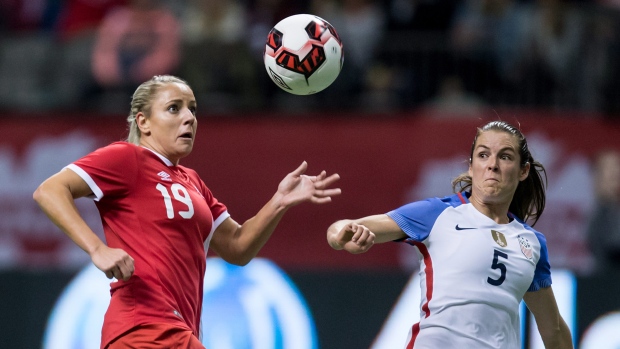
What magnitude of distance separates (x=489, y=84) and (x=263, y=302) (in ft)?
12.5

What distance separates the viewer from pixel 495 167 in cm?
538

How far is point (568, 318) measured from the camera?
27.3 feet

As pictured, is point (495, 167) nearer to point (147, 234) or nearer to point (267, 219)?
point (267, 219)

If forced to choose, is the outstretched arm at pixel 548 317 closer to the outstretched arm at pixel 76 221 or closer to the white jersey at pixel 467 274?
the white jersey at pixel 467 274

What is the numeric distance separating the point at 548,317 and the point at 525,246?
0.49 meters

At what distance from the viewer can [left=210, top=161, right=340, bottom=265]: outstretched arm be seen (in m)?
5.57

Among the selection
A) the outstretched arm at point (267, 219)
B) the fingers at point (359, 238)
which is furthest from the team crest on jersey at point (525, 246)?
the outstretched arm at point (267, 219)

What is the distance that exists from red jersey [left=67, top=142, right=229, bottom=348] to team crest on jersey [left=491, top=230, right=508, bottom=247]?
59.9 inches

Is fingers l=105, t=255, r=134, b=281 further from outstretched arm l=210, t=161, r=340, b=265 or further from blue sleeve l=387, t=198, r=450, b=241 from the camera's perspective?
blue sleeve l=387, t=198, r=450, b=241

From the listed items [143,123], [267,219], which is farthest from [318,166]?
[143,123]

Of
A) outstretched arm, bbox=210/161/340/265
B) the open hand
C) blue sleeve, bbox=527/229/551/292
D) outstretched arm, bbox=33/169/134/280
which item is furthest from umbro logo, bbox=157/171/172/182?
blue sleeve, bbox=527/229/551/292

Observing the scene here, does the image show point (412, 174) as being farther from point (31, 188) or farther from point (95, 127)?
point (31, 188)

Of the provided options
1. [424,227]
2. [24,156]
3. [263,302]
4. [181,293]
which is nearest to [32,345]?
[263,302]

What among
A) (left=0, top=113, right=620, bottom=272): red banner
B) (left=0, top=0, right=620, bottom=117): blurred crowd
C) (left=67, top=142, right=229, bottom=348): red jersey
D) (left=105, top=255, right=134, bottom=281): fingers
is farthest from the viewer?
(left=0, top=0, right=620, bottom=117): blurred crowd
